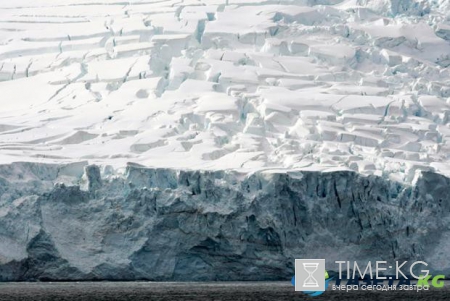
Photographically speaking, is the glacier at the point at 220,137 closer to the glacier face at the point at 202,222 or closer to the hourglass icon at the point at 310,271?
the glacier face at the point at 202,222

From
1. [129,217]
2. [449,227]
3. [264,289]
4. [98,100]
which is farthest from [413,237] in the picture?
[98,100]

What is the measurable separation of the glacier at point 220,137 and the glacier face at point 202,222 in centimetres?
4

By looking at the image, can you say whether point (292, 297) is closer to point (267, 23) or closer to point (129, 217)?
point (129, 217)

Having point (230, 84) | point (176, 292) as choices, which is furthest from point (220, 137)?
point (176, 292)

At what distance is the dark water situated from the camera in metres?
28.1

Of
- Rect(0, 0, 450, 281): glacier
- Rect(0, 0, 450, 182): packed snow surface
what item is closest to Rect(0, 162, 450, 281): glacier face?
Rect(0, 0, 450, 281): glacier

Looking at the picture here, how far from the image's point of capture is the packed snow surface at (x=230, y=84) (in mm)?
33406

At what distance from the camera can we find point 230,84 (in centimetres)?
3734

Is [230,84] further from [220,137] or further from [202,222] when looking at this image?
[202,222]

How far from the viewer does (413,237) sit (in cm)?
3120

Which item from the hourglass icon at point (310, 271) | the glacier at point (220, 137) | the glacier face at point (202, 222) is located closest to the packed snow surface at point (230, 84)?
the glacier at point (220, 137)

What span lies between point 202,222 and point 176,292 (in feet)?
Result: 6.58

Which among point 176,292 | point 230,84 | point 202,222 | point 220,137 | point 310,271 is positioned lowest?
point 310,271

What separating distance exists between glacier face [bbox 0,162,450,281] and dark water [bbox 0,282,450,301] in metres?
0.28
